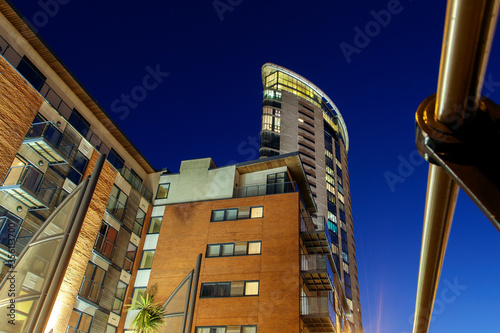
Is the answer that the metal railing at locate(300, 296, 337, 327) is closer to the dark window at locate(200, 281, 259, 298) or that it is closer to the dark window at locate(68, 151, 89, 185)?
the dark window at locate(200, 281, 259, 298)

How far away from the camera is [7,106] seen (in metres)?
22.5

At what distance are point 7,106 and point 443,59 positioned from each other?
26231 millimetres

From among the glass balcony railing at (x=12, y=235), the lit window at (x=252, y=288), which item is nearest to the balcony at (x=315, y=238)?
the lit window at (x=252, y=288)

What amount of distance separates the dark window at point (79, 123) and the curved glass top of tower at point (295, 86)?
7101cm

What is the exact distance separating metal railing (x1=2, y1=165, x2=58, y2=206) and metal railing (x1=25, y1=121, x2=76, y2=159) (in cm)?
207

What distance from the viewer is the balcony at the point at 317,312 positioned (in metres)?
27.3

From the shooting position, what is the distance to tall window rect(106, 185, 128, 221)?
106ft

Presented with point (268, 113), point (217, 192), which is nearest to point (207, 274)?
point (217, 192)

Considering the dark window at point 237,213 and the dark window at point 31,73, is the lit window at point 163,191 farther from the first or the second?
the dark window at point 31,73

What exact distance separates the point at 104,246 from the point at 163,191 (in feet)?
32.1

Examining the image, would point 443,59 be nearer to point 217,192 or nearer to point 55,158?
point 55,158

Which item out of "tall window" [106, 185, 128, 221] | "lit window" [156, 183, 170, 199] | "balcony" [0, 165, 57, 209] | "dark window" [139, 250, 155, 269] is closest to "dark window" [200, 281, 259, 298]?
"dark window" [139, 250, 155, 269]

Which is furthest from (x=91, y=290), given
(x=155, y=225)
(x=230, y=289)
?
(x=230, y=289)

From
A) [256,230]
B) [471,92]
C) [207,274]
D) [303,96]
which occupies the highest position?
[303,96]
